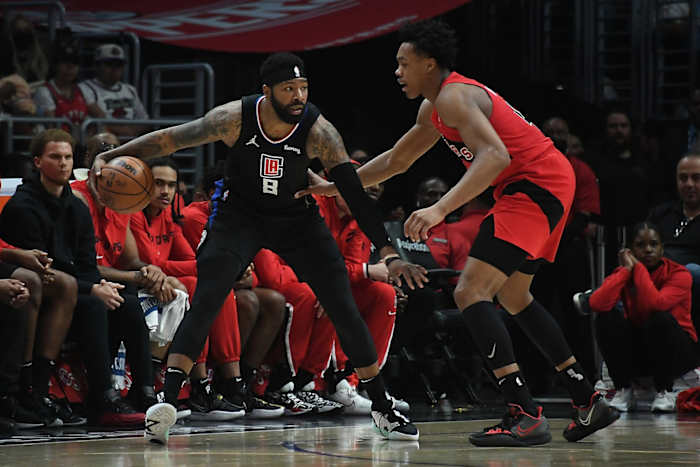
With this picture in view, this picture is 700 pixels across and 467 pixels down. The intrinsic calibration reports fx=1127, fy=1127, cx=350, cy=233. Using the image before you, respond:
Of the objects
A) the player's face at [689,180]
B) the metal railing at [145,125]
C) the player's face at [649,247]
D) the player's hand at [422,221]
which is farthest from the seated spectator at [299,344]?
the player's face at [689,180]

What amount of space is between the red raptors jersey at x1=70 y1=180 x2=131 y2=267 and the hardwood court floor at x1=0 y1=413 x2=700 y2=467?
127 cm

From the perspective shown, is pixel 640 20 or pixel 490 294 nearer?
pixel 490 294

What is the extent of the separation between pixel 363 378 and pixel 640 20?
27.3 feet

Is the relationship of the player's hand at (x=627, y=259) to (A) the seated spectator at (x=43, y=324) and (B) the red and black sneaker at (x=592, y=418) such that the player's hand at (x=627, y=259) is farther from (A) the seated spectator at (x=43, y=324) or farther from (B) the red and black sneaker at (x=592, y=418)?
(A) the seated spectator at (x=43, y=324)

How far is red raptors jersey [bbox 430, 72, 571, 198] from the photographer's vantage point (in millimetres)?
5383

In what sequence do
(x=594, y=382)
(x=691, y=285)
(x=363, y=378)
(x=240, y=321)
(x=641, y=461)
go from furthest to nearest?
(x=594, y=382), (x=691, y=285), (x=240, y=321), (x=363, y=378), (x=641, y=461)

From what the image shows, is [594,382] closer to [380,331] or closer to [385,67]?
[380,331]

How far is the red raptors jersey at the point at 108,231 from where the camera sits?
703 centimetres

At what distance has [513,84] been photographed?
12797mm

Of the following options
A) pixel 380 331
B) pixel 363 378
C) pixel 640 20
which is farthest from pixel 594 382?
pixel 640 20

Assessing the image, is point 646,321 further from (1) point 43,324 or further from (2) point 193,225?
(1) point 43,324

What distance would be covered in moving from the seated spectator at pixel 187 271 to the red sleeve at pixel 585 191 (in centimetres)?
353

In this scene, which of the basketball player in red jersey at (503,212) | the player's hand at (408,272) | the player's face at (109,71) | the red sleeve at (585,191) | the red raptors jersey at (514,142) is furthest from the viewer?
the player's face at (109,71)

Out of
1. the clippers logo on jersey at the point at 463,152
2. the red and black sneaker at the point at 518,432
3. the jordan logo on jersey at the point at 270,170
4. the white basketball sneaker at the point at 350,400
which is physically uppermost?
the clippers logo on jersey at the point at 463,152
